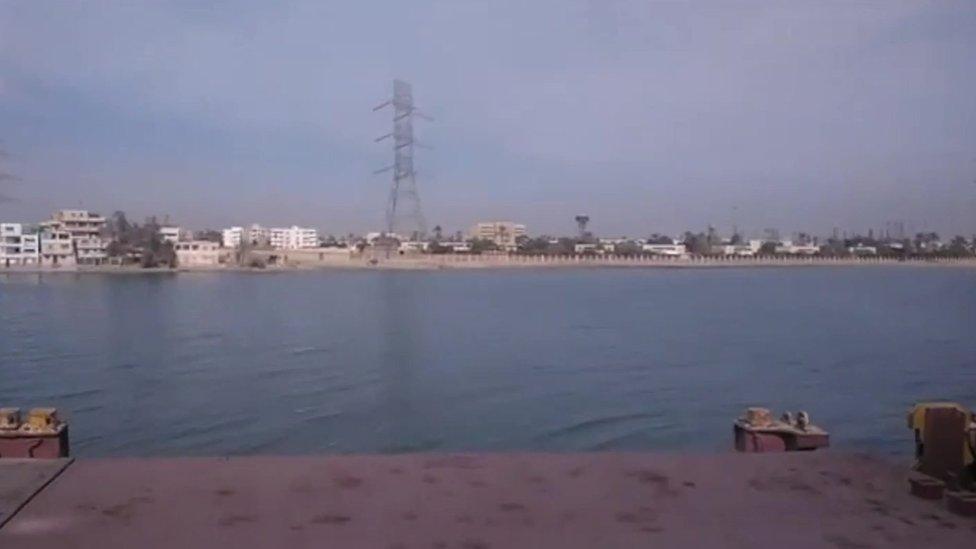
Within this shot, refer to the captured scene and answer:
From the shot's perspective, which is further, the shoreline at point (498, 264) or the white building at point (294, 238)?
the white building at point (294, 238)

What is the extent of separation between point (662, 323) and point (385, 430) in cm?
2152

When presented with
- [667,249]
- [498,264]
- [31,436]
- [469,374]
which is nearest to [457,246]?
[498,264]

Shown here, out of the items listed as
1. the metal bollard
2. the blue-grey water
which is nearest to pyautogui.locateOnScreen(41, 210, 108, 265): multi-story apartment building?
the blue-grey water

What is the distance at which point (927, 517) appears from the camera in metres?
3.51

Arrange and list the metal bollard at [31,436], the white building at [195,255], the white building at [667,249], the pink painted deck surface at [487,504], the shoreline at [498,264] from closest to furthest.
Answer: the pink painted deck surface at [487,504] → the metal bollard at [31,436] → the shoreline at [498,264] → the white building at [195,255] → the white building at [667,249]

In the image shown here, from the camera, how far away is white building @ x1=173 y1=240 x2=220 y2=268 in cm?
9806

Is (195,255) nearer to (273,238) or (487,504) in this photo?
(273,238)

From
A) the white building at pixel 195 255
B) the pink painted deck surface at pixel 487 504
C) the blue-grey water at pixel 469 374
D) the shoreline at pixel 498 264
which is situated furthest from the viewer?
the white building at pixel 195 255

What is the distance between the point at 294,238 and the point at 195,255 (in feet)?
107

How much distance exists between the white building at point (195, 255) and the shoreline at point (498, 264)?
147cm

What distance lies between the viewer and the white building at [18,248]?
302 feet

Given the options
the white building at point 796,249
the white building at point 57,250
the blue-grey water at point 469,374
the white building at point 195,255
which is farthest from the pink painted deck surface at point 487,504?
the white building at point 796,249

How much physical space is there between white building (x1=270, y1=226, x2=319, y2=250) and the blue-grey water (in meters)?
87.7

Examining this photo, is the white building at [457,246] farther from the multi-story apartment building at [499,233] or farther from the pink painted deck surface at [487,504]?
the pink painted deck surface at [487,504]
